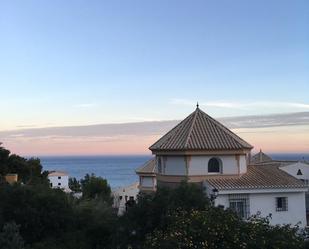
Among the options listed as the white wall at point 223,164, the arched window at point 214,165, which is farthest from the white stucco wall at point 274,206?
the arched window at point 214,165

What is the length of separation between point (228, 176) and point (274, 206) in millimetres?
2951

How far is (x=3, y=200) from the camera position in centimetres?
2183

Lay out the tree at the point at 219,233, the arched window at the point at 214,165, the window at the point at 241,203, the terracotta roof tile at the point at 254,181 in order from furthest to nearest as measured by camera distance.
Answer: the arched window at the point at 214,165
the window at the point at 241,203
the terracotta roof tile at the point at 254,181
the tree at the point at 219,233

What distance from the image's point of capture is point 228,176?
28.1 metres

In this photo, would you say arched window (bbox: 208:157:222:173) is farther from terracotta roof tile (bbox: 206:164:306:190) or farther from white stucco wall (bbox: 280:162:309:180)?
white stucco wall (bbox: 280:162:309:180)

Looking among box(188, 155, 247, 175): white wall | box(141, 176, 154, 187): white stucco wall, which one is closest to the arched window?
box(188, 155, 247, 175): white wall

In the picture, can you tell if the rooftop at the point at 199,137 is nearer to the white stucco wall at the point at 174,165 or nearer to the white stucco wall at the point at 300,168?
the white stucco wall at the point at 174,165

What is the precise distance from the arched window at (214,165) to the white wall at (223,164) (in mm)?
219

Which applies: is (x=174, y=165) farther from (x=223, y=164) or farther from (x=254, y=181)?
(x=254, y=181)

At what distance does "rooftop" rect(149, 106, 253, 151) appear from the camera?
92.4 feet

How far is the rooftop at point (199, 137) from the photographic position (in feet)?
A: 92.4

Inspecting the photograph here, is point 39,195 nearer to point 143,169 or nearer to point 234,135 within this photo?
point 234,135

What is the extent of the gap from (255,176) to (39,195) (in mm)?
12420

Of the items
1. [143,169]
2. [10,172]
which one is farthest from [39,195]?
[10,172]
